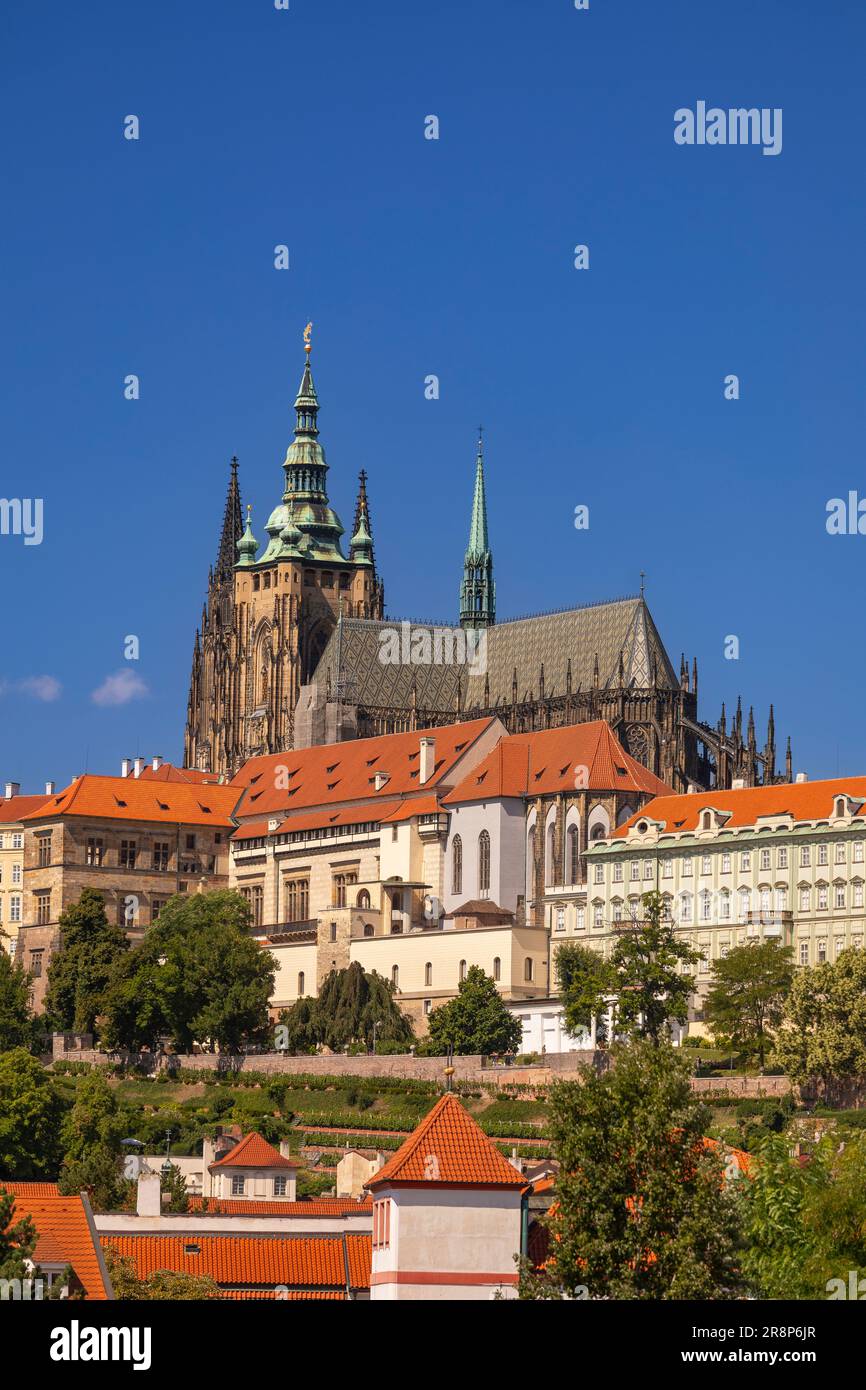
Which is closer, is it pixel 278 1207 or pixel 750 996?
pixel 278 1207

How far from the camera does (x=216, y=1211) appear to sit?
70.6 metres

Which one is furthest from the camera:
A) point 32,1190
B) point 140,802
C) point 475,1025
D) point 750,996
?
point 140,802

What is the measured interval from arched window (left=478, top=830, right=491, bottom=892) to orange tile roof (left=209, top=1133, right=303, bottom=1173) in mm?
51764

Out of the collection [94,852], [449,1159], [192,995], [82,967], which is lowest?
[449,1159]

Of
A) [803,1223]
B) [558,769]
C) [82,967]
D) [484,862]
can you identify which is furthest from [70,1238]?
[558,769]

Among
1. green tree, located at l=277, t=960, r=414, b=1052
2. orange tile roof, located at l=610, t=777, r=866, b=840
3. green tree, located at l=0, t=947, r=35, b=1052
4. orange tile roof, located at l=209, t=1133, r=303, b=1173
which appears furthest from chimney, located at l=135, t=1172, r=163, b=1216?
orange tile roof, located at l=610, t=777, r=866, b=840

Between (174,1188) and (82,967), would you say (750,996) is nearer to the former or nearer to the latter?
(82,967)

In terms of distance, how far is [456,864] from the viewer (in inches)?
5546

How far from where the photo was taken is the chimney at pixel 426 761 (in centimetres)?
14750

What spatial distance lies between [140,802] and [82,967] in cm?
2715

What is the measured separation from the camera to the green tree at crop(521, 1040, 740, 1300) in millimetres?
43188

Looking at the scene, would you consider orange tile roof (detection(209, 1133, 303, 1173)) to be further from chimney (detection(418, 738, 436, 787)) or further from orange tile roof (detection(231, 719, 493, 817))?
chimney (detection(418, 738, 436, 787))

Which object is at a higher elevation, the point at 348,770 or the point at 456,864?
the point at 348,770
